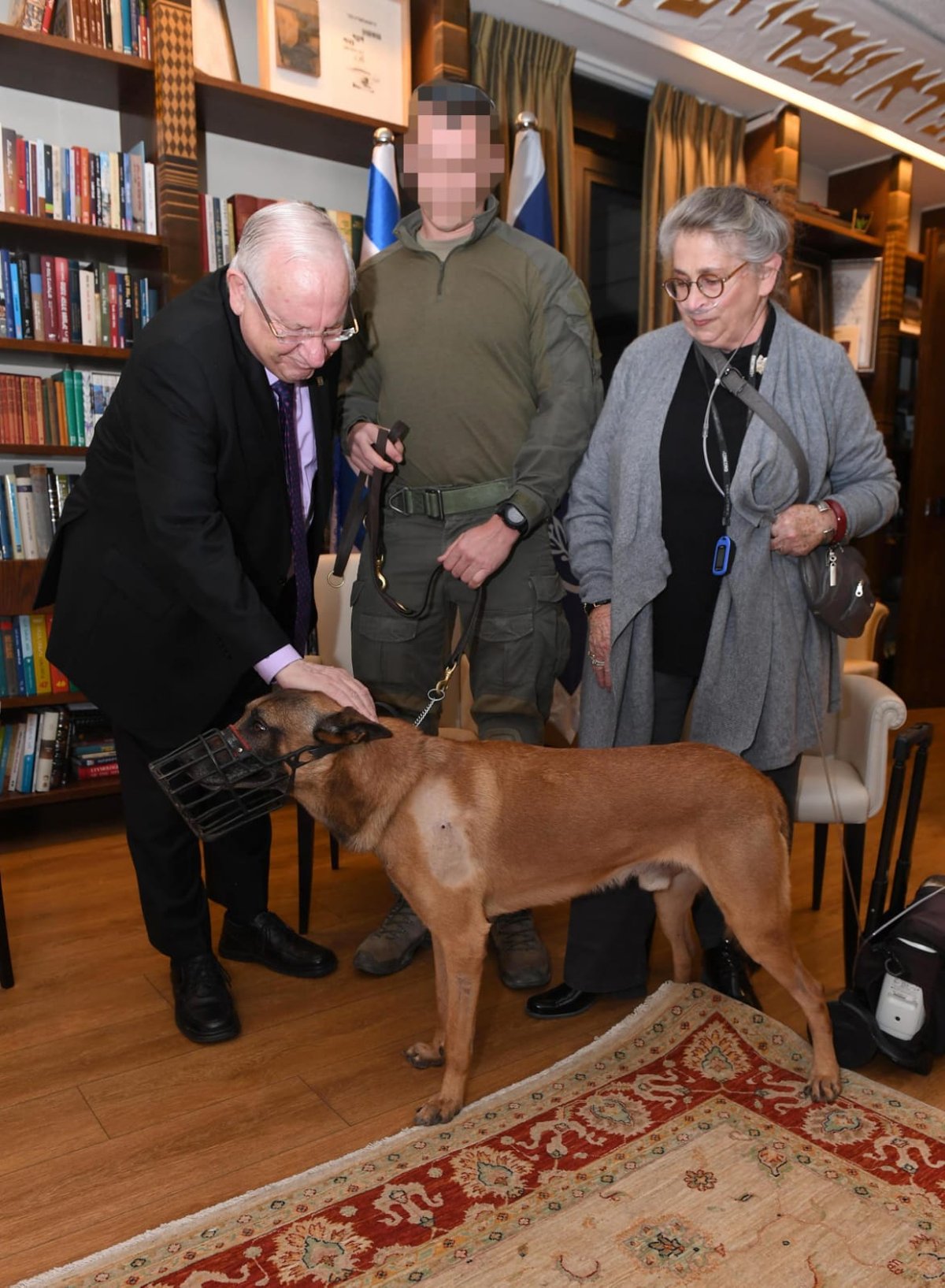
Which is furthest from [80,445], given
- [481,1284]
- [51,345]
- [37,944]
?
[481,1284]

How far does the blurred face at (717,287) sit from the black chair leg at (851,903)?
129 cm

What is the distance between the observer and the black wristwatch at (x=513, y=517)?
2135 mm

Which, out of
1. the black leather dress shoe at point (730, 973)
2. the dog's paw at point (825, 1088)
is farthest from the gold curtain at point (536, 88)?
the dog's paw at point (825, 1088)

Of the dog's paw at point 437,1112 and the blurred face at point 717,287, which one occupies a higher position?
the blurred face at point 717,287

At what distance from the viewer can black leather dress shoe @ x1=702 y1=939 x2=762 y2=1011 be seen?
228cm

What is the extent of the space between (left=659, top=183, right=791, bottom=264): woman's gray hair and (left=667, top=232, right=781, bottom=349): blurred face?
1 centimetres

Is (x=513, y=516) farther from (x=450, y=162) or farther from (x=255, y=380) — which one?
(x=450, y=162)

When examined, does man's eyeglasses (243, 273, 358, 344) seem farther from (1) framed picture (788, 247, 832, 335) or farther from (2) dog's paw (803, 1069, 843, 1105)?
(1) framed picture (788, 247, 832, 335)

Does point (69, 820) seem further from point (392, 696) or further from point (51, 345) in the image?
point (392, 696)

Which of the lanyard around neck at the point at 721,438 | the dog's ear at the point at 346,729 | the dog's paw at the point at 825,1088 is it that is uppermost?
the lanyard around neck at the point at 721,438

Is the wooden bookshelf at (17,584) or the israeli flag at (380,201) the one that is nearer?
the wooden bookshelf at (17,584)

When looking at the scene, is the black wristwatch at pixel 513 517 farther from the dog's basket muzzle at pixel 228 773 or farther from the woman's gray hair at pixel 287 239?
the dog's basket muzzle at pixel 228 773

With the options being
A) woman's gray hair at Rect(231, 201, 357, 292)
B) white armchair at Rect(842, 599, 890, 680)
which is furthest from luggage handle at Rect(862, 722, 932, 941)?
woman's gray hair at Rect(231, 201, 357, 292)

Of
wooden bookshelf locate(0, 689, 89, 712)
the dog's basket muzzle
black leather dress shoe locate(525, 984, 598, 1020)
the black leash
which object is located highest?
the black leash
